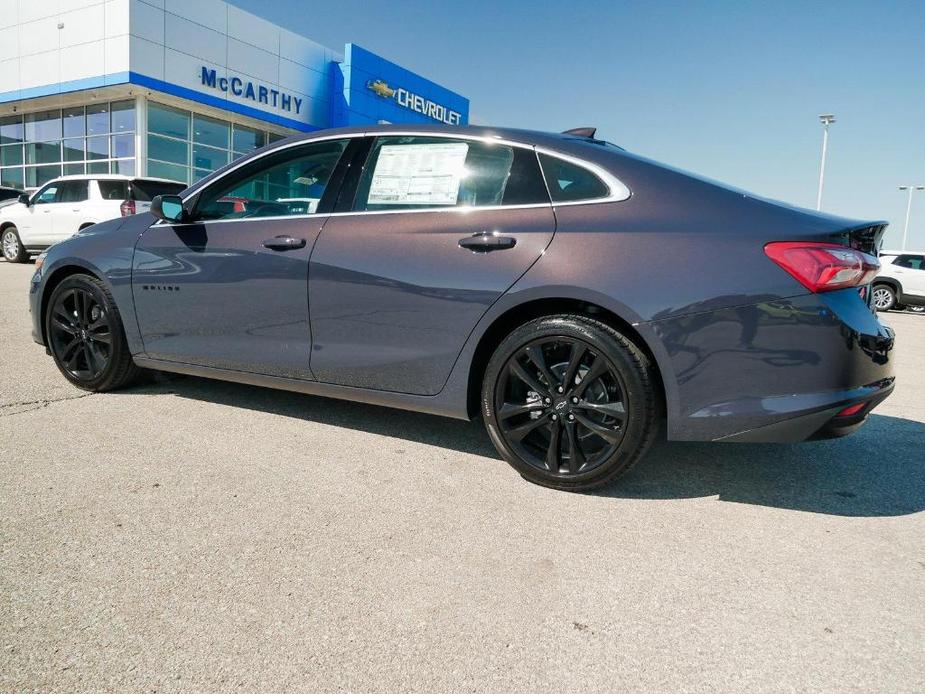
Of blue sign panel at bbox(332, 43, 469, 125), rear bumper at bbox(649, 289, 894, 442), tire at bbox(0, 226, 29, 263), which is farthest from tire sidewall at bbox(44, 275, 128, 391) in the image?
blue sign panel at bbox(332, 43, 469, 125)

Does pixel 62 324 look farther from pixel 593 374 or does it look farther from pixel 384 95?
pixel 384 95

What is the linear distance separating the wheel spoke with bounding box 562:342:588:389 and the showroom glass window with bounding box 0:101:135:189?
20.8 metres

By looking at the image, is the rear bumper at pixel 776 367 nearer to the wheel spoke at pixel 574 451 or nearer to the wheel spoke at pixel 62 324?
the wheel spoke at pixel 574 451

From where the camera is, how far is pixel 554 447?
275 cm

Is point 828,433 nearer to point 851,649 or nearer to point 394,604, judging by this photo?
point 851,649

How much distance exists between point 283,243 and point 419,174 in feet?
2.56

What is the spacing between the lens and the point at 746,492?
113 inches

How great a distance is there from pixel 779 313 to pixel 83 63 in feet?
72.4

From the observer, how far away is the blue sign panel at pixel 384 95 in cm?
2500

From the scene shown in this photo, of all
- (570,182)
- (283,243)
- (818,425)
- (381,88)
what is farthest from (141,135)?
(818,425)

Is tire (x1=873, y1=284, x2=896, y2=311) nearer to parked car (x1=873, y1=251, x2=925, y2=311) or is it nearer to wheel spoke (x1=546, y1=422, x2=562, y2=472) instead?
parked car (x1=873, y1=251, x2=925, y2=311)

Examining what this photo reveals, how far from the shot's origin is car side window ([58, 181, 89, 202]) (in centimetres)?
1273

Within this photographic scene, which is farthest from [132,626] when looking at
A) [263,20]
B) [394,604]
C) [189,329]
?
[263,20]

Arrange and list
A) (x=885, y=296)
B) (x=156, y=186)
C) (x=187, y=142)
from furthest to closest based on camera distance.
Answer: (x=187, y=142) < (x=885, y=296) < (x=156, y=186)
